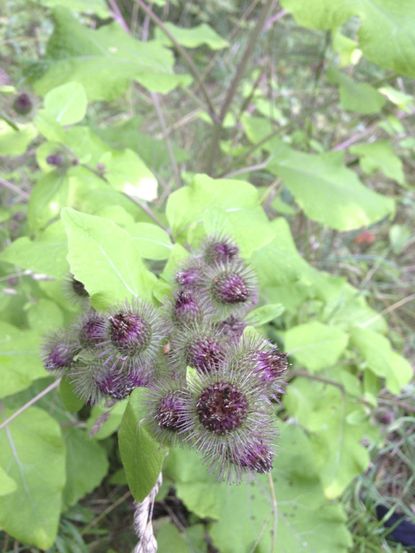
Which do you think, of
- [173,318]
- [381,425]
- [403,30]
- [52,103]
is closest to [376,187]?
[381,425]

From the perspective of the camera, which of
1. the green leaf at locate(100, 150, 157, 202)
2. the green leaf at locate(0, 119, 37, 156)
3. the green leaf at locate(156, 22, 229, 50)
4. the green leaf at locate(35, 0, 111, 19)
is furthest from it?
the green leaf at locate(156, 22, 229, 50)

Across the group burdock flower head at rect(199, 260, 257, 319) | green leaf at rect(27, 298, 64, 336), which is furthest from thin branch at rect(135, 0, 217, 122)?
burdock flower head at rect(199, 260, 257, 319)

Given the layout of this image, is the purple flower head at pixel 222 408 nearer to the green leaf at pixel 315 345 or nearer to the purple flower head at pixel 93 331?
the purple flower head at pixel 93 331

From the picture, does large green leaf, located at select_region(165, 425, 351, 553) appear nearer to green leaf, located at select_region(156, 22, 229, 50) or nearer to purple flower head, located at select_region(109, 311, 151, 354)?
purple flower head, located at select_region(109, 311, 151, 354)

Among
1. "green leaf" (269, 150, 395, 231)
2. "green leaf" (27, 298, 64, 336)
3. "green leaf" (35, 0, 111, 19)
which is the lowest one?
"green leaf" (27, 298, 64, 336)

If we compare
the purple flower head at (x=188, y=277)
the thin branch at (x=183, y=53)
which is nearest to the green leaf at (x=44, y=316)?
the purple flower head at (x=188, y=277)

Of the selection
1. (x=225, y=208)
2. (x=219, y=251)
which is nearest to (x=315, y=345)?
(x=225, y=208)

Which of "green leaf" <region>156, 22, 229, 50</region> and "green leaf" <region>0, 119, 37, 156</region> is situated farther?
"green leaf" <region>156, 22, 229, 50</region>

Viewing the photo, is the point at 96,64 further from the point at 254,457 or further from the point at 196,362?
the point at 254,457

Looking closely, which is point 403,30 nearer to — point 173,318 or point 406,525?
point 173,318
